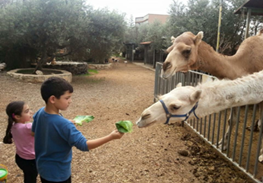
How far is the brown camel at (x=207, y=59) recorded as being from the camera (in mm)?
3615

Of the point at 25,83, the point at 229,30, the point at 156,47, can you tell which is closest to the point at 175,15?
the point at 229,30

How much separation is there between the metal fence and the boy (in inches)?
90.6

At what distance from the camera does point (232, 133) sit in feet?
16.9

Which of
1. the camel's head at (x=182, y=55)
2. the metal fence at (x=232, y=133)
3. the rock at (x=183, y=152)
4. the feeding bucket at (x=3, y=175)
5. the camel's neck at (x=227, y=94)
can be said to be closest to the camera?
the camel's neck at (x=227, y=94)

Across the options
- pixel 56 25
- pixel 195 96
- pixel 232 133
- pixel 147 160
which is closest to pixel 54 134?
pixel 195 96

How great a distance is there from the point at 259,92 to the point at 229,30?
11.8 m

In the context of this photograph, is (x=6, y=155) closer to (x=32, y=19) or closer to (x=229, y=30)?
(x=32, y=19)

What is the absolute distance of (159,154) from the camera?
4.05 metres

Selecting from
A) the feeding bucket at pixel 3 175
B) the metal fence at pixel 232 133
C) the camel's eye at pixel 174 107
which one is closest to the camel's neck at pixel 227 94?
the camel's eye at pixel 174 107

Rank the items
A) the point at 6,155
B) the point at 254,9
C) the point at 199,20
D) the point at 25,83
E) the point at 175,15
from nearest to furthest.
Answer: the point at 6,155
the point at 254,9
the point at 25,83
the point at 199,20
the point at 175,15

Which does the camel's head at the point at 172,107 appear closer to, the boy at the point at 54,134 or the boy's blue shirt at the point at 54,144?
the boy at the point at 54,134

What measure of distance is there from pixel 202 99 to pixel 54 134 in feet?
4.89

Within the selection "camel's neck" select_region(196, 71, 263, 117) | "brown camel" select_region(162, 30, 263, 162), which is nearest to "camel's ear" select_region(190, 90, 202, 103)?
"camel's neck" select_region(196, 71, 263, 117)

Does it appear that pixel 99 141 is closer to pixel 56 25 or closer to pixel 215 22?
pixel 56 25
